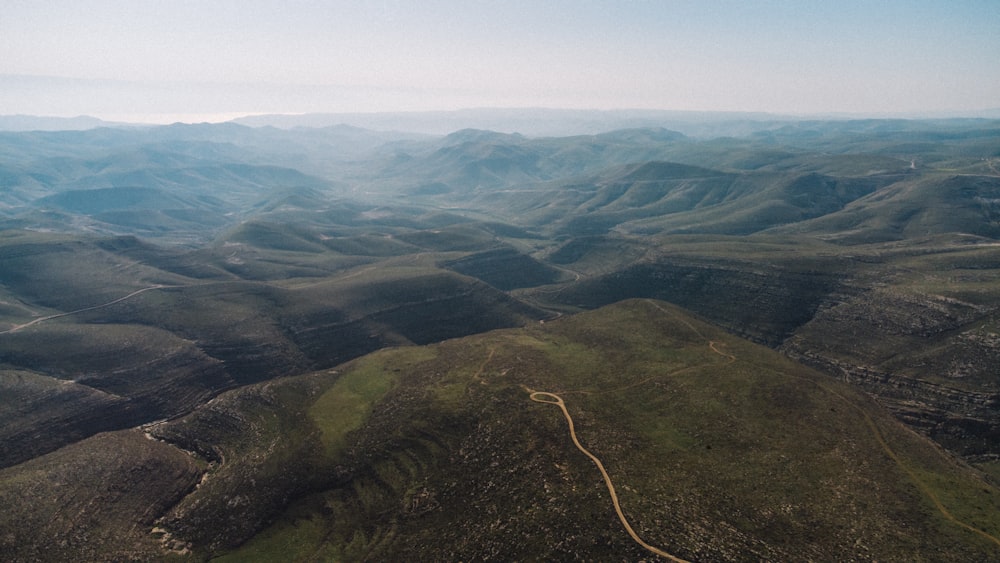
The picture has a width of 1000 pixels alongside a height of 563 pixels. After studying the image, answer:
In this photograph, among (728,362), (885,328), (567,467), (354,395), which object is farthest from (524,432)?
(885,328)

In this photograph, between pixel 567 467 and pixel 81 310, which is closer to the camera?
pixel 567 467

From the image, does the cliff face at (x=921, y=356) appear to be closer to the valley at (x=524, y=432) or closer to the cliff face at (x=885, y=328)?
the cliff face at (x=885, y=328)

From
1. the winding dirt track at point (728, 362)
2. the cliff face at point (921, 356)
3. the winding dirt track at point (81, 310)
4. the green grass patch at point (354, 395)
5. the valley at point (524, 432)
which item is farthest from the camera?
the winding dirt track at point (81, 310)

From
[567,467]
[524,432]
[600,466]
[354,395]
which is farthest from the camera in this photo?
[354,395]

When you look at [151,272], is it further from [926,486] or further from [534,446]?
[926,486]

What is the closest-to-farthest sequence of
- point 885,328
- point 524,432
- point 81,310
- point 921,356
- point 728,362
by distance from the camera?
1. point 524,432
2. point 728,362
3. point 921,356
4. point 885,328
5. point 81,310

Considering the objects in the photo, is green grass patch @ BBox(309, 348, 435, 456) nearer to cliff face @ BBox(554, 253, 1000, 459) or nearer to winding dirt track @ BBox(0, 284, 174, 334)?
winding dirt track @ BBox(0, 284, 174, 334)

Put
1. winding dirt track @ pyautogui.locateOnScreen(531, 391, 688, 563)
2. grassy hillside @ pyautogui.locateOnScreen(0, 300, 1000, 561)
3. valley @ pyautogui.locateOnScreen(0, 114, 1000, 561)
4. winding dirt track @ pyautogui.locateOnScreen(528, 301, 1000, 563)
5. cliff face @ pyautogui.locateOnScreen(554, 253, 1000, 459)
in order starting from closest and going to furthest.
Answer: winding dirt track @ pyautogui.locateOnScreen(531, 391, 688, 563), winding dirt track @ pyautogui.locateOnScreen(528, 301, 1000, 563), grassy hillside @ pyautogui.locateOnScreen(0, 300, 1000, 561), valley @ pyautogui.locateOnScreen(0, 114, 1000, 561), cliff face @ pyautogui.locateOnScreen(554, 253, 1000, 459)

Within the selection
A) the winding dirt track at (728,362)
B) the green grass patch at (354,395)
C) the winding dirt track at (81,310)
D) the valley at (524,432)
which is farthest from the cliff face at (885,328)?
the winding dirt track at (81,310)

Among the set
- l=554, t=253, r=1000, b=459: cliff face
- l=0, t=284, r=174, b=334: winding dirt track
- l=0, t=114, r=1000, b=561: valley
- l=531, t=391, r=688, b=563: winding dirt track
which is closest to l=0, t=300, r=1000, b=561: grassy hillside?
l=0, t=114, r=1000, b=561: valley

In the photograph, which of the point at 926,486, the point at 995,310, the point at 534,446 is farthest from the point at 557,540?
the point at 995,310

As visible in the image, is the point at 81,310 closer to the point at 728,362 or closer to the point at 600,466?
the point at 600,466
